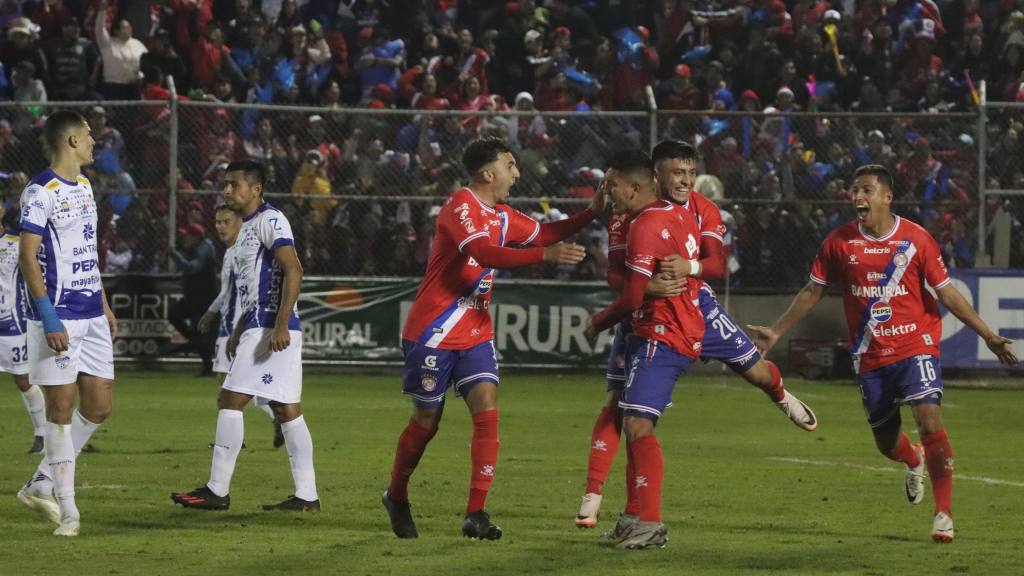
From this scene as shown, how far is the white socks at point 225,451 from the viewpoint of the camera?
33.2 ft

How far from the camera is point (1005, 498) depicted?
1137 cm

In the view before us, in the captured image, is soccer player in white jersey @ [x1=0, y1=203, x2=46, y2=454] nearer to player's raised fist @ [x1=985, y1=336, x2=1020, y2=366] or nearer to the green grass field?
the green grass field

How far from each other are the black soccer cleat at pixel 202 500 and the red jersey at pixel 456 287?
6.04ft

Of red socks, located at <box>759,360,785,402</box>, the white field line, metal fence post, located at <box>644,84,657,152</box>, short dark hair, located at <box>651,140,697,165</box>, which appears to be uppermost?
metal fence post, located at <box>644,84,657,152</box>

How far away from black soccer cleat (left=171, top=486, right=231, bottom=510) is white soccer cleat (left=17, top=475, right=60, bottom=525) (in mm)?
764

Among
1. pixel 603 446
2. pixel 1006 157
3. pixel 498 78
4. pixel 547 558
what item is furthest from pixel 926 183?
pixel 547 558

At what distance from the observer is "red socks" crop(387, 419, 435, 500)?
918 cm

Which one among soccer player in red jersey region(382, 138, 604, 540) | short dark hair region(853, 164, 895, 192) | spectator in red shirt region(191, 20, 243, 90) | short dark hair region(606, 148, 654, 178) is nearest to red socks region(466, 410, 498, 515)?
soccer player in red jersey region(382, 138, 604, 540)

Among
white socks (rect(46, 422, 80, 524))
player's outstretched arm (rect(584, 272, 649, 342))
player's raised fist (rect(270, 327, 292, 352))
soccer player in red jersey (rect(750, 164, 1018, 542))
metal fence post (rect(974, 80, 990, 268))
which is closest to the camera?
player's outstretched arm (rect(584, 272, 649, 342))

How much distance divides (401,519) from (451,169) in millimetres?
12664

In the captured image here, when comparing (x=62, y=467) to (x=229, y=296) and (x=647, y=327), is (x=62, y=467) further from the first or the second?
(x=647, y=327)

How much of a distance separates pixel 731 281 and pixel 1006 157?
152 inches

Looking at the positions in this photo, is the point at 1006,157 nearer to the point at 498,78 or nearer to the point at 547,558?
the point at 498,78

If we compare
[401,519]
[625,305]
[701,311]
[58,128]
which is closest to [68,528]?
[401,519]
